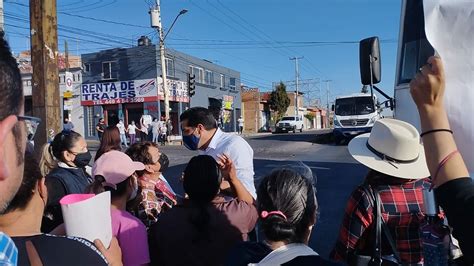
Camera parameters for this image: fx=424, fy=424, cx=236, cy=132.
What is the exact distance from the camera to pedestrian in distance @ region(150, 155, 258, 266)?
2533 millimetres

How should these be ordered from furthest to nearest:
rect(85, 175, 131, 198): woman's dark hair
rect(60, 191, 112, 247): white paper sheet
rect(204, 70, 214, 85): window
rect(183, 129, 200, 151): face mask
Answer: rect(204, 70, 214, 85): window
rect(183, 129, 200, 151): face mask
rect(85, 175, 131, 198): woman's dark hair
rect(60, 191, 112, 247): white paper sheet

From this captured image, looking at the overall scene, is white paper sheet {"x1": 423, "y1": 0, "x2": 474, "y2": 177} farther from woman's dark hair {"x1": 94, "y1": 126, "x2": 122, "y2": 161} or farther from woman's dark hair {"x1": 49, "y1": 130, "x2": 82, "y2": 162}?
woman's dark hair {"x1": 94, "y1": 126, "x2": 122, "y2": 161}

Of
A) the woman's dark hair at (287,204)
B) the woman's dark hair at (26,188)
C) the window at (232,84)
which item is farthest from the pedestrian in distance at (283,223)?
the window at (232,84)

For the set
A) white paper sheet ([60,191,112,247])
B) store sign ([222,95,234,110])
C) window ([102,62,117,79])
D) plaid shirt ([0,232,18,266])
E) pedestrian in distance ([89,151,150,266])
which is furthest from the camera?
store sign ([222,95,234,110])

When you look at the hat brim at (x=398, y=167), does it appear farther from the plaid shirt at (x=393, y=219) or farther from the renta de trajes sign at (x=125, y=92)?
the renta de trajes sign at (x=125, y=92)

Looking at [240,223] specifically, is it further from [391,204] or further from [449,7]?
[449,7]

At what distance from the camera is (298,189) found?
204cm

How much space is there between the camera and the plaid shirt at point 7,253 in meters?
1.13

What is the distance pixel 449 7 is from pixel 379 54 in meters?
2.77

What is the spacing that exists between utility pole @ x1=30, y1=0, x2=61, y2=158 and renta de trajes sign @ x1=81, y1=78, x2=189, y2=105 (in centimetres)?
2798

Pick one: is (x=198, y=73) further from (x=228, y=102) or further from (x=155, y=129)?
(x=155, y=129)

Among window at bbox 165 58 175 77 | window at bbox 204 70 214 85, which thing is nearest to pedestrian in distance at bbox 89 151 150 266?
window at bbox 165 58 175 77

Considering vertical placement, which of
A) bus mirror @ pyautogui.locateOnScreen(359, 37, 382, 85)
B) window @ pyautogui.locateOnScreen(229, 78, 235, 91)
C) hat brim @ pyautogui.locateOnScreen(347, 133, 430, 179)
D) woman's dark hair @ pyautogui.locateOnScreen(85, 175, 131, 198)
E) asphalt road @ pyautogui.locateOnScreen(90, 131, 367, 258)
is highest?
window @ pyautogui.locateOnScreen(229, 78, 235, 91)

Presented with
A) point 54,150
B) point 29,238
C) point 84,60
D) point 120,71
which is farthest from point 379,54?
point 84,60
